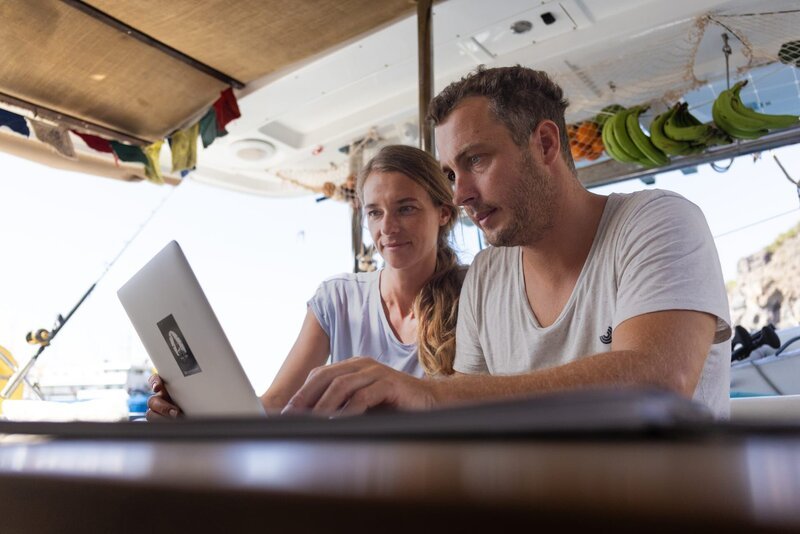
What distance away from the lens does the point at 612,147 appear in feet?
9.29

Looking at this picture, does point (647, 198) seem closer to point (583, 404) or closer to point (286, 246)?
point (583, 404)

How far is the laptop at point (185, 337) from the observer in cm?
76

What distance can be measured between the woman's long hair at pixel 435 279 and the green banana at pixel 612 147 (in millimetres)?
1339

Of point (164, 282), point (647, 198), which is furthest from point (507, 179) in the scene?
point (164, 282)

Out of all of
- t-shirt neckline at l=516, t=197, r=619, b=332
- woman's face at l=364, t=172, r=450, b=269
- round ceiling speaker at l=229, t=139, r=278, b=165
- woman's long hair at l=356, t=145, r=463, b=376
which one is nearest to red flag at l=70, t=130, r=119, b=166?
round ceiling speaker at l=229, t=139, r=278, b=165

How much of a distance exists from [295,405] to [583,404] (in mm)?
547

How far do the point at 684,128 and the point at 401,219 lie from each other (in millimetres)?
1585

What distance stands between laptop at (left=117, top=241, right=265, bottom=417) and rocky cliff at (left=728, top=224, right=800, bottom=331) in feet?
29.6

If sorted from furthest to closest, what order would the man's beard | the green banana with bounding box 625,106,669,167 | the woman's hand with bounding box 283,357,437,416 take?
the green banana with bounding box 625,106,669,167, the man's beard, the woman's hand with bounding box 283,357,437,416

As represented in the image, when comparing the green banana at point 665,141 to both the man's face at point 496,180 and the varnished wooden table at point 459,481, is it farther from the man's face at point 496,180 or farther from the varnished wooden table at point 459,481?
the varnished wooden table at point 459,481

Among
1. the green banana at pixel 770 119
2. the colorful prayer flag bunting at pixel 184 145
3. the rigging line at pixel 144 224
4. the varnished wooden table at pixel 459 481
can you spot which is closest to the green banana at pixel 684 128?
the green banana at pixel 770 119

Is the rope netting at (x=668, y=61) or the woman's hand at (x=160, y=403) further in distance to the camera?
the rope netting at (x=668, y=61)

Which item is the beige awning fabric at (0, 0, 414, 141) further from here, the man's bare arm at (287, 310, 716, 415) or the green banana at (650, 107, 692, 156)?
the green banana at (650, 107, 692, 156)

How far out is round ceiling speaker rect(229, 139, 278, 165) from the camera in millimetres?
3545
